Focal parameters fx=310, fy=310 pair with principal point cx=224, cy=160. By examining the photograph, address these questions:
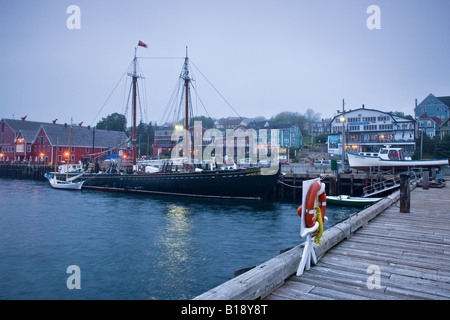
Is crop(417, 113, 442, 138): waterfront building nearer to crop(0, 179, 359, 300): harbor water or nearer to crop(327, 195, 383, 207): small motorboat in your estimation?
crop(327, 195, 383, 207): small motorboat

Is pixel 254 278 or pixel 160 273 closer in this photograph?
pixel 254 278

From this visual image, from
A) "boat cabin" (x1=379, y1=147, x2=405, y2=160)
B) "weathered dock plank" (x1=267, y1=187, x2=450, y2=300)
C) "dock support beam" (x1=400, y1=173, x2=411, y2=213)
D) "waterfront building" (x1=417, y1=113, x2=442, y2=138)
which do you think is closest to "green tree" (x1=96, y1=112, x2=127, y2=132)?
"waterfront building" (x1=417, y1=113, x2=442, y2=138)

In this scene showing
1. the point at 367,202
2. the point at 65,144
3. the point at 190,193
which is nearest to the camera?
the point at 367,202

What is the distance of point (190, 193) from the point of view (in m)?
33.2

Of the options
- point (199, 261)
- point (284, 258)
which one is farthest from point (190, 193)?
point (284, 258)

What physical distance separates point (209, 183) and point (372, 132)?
45.7 m

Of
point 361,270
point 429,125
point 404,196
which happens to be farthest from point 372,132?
point 361,270

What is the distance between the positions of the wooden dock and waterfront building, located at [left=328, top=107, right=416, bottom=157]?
56.3 m

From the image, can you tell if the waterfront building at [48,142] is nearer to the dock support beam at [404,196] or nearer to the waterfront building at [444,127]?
the dock support beam at [404,196]

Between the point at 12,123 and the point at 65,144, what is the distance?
1930 cm

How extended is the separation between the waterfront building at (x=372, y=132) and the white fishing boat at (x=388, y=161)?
25594 mm

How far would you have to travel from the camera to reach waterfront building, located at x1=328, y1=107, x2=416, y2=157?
59.9m
